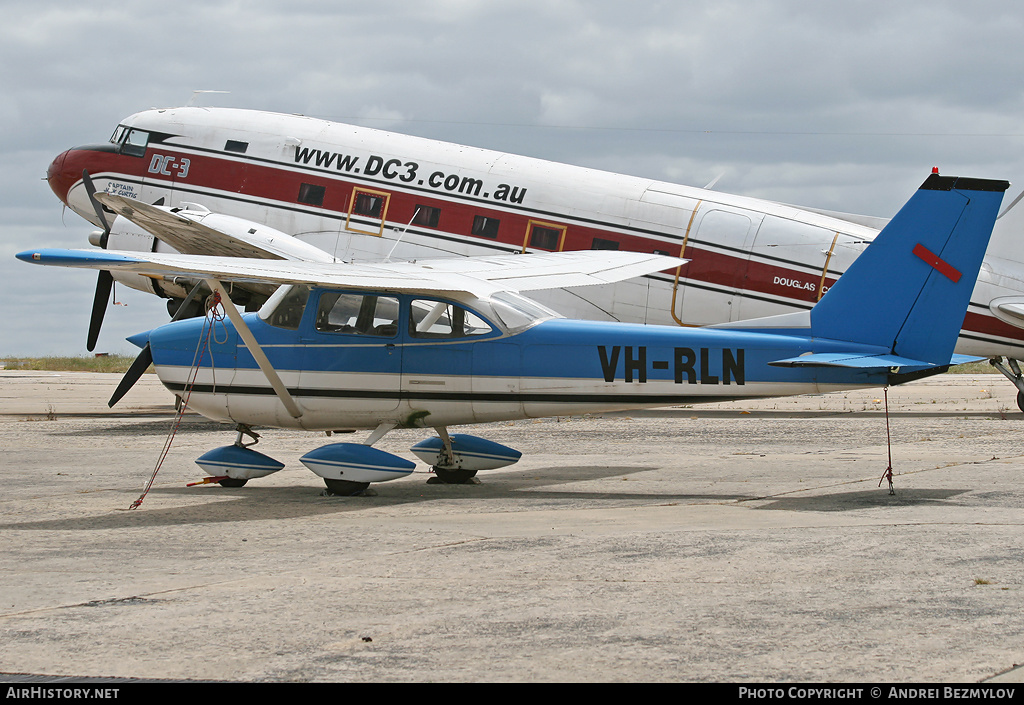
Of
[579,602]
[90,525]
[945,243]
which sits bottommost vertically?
[90,525]

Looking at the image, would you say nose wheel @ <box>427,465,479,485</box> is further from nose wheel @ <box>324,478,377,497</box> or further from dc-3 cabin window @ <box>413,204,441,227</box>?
dc-3 cabin window @ <box>413,204,441,227</box>

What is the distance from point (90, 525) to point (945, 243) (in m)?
8.44

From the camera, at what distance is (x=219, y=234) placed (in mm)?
20141

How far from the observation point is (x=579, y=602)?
6191 mm

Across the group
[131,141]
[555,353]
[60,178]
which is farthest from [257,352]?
[60,178]

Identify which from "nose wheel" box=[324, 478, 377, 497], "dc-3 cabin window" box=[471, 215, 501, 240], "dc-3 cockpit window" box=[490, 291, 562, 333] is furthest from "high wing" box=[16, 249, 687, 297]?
"dc-3 cabin window" box=[471, 215, 501, 240]

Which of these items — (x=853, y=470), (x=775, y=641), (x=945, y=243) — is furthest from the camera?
(x=853, y=470)

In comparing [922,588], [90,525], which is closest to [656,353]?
[922,588]

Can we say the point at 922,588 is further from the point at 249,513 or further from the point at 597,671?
the point at 249,513

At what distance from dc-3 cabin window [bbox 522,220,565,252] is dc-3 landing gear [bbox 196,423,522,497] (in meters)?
7.97

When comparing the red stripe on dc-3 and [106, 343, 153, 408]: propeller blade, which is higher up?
the red stripe on dc-3

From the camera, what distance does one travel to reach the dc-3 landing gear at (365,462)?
36.9ft

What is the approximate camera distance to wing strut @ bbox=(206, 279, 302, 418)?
443 inches

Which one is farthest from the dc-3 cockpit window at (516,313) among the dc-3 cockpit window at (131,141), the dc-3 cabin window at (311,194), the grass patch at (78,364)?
the grass patch at (78,364)
